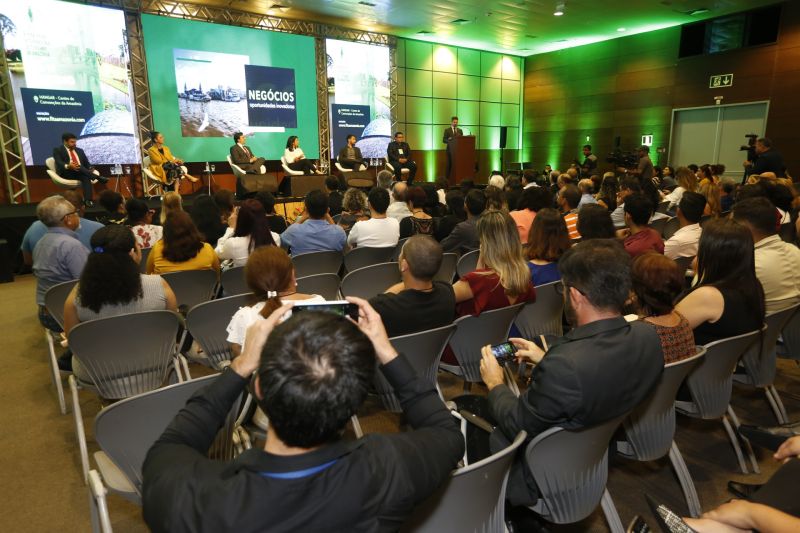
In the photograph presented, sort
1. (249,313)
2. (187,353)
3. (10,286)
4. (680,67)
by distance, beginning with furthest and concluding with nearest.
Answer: (680,67) < (10,286) < (187,353) < (249,313)

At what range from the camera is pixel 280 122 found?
12.1 m

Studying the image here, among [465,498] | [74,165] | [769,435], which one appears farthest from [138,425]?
[74,165]

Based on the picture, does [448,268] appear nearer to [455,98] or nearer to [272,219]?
[272,219]

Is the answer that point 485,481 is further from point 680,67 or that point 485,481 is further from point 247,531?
point 680,67

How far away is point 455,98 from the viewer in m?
16.0

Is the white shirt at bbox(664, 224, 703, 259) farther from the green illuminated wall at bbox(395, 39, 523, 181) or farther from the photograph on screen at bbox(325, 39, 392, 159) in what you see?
the green illuminated wall at bbox(395, 39, 523, 181)

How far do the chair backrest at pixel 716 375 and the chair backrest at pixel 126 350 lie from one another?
8.06ft

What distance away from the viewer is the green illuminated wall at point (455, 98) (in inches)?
584

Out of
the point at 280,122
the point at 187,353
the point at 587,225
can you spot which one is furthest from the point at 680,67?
the point at 187,353

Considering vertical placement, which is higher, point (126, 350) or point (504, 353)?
point (504, 353)

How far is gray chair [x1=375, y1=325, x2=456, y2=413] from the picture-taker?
206cm

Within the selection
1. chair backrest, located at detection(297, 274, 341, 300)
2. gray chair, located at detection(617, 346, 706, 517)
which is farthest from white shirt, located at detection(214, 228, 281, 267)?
gray chair, located at detection(617, 346, 706, 517)

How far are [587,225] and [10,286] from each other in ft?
23.3

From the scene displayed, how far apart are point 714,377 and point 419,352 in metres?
1.35
